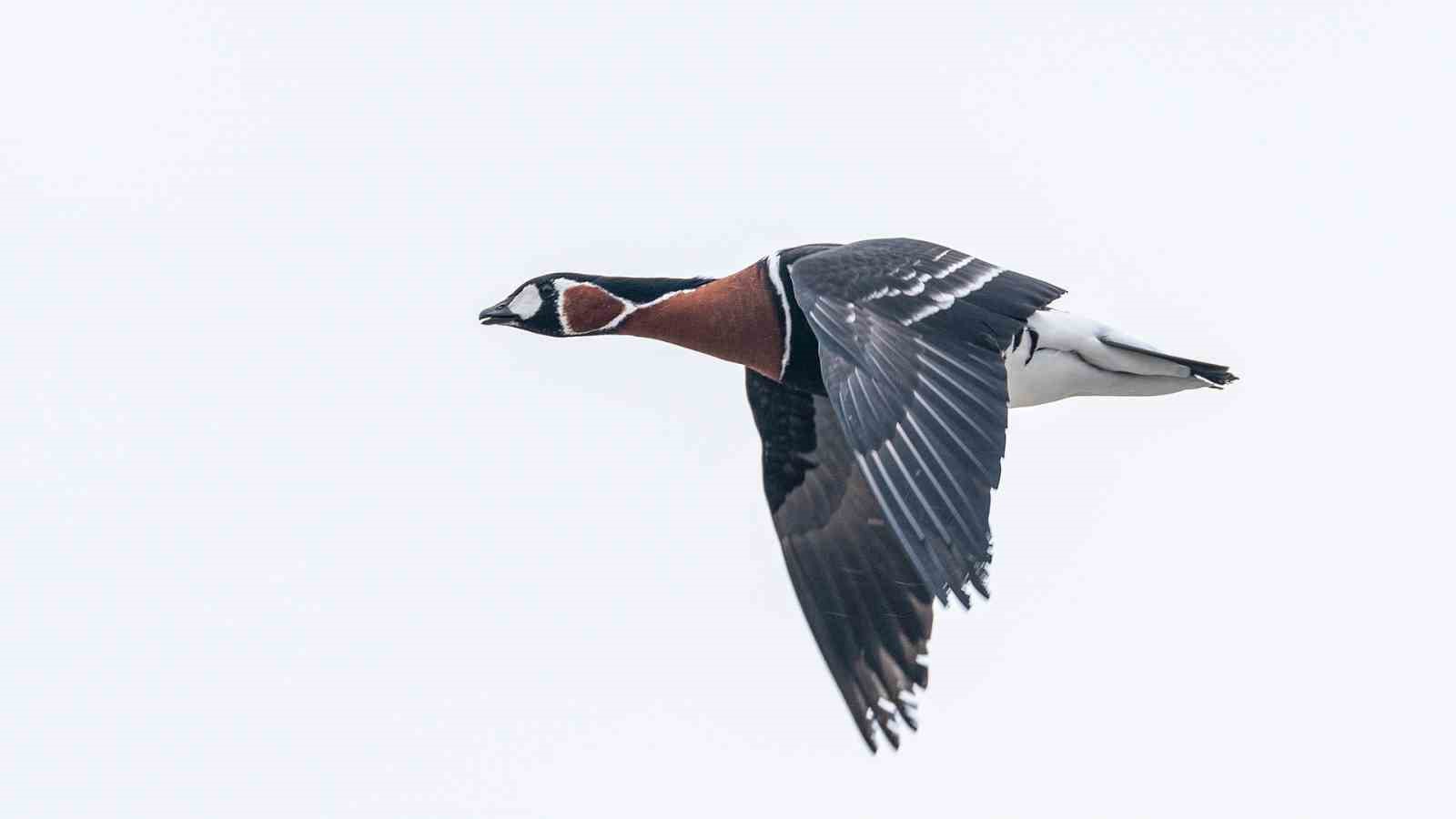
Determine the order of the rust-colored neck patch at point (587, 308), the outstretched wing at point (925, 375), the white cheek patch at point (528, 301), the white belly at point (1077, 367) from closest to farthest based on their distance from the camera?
the outstretched wing at point (925, 375) → the white belly at point (1077, 367) → the rust-colored neck patch at point (587, 308) → the white cheek patch at point (528, 301)

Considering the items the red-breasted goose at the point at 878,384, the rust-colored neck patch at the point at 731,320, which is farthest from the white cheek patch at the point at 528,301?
the rust-colored neck patch at the point at 731,320

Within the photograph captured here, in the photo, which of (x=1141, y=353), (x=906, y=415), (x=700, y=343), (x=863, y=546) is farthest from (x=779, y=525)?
(x=906, y=415)

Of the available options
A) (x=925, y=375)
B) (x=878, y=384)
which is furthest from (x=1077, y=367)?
(x=878, y=384)

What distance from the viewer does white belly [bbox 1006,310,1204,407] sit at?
1548cm

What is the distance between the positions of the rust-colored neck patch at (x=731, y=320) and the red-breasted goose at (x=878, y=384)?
0.01 m

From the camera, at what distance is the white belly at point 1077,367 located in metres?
15.5

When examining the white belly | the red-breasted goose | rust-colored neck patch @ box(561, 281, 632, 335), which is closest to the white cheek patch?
the red-breasted goose

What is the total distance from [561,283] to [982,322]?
141 inches

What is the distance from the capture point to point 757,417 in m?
16.8

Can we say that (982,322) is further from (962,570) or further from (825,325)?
(962,570)

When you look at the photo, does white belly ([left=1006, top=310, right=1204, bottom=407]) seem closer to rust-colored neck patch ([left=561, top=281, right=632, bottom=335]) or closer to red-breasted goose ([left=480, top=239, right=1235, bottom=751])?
red-breasted goose ([left=480, top=239, right=1235, bottom=751])

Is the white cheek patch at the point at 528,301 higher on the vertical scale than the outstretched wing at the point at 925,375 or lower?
higher

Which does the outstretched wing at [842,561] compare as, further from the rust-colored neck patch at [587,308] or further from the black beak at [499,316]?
the black beak at [499,316]

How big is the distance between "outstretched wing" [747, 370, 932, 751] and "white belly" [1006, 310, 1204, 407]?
137cm
